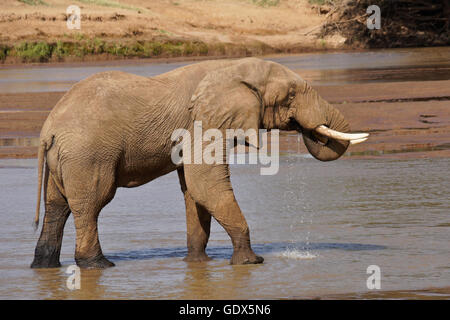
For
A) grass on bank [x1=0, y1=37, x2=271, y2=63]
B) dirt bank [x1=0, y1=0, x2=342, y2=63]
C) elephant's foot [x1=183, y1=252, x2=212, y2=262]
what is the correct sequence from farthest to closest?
1. dirt bank [x1=0, y1=0, x2=342, y2=63]
2. grass on bank [x1=0, y1=37, x2=271, y2=63]
3. elephant's foot [x1=183, y1=252, x2=212, y2=262]

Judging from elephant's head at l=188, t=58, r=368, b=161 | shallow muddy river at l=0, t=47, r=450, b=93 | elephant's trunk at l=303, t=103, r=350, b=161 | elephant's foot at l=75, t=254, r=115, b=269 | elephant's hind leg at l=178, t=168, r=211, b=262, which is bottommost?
elephant's foot at l=75, t=254, r=115, b=269

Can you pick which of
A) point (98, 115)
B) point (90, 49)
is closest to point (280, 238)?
point (98, 115)

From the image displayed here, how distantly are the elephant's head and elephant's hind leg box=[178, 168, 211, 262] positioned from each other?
0.77 metres

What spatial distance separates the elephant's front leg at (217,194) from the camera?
7703mm

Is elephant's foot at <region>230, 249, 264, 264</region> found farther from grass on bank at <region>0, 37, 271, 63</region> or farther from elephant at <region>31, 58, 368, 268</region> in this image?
grass on bank at <region>0, 37, 271, 63</region>

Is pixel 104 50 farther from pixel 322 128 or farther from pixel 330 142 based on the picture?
pixel 322 128

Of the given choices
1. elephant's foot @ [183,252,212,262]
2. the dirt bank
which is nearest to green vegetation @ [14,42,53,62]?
the dirt bank

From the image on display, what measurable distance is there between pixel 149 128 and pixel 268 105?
3.03 ft

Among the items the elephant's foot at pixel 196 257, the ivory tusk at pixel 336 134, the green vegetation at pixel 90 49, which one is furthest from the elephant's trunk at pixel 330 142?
the green vegetation at pixel 90 49

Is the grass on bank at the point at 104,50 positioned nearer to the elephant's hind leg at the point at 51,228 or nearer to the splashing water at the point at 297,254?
the splashing water at the point at 297,254

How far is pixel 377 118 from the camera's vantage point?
57.2 ft

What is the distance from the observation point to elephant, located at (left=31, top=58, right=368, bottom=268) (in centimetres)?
761

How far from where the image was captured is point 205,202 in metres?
7.75
